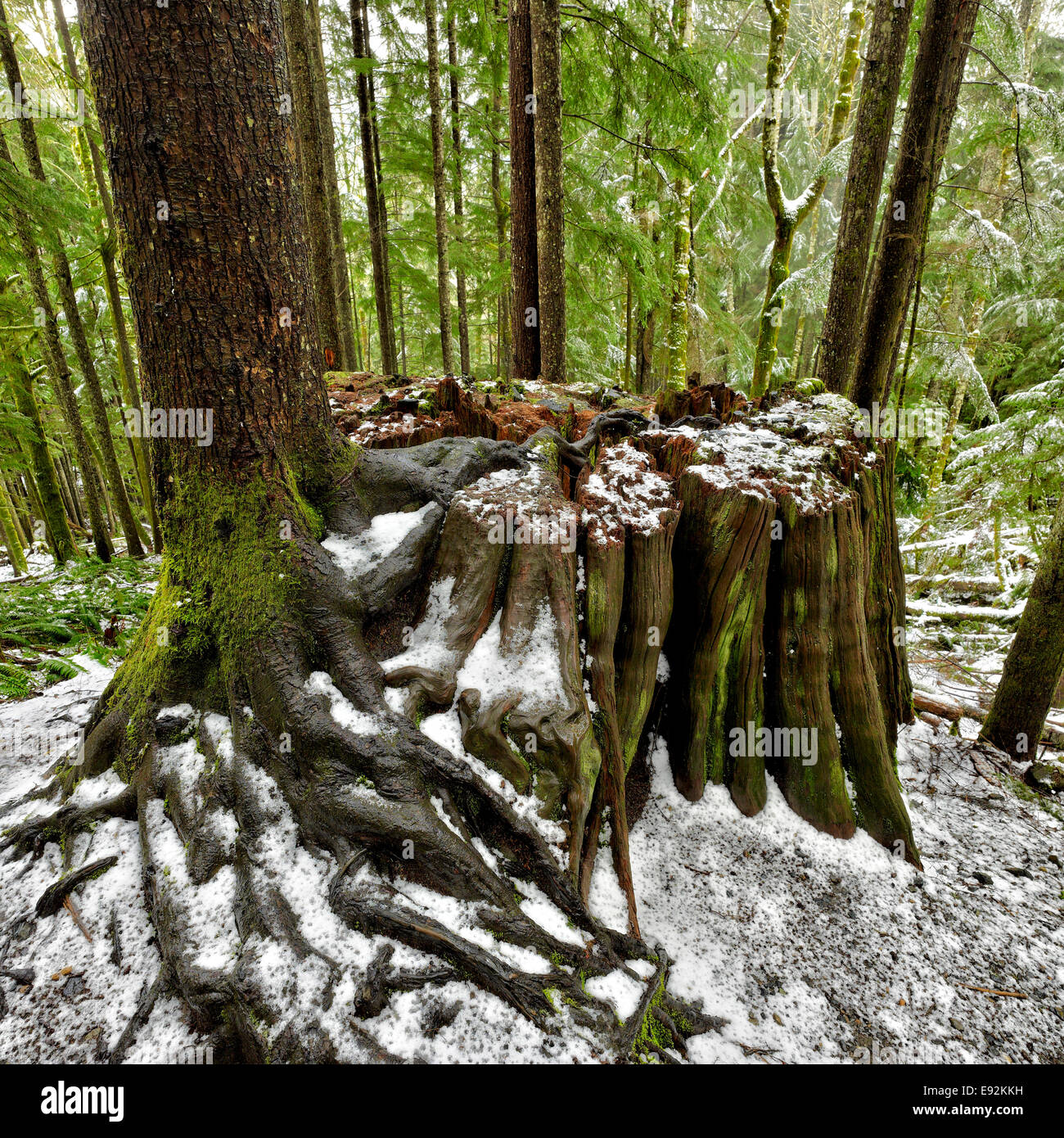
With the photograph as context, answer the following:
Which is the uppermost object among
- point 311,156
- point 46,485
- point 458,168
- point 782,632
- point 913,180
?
point 458,168

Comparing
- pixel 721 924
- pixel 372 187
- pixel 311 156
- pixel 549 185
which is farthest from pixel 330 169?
pixel 721 924

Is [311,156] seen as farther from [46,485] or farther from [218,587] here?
[46,485]

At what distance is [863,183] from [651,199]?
250 inches

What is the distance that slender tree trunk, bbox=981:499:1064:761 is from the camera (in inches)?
134

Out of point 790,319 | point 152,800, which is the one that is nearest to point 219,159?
point 152,800

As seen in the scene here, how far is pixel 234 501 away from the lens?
2.06 meters

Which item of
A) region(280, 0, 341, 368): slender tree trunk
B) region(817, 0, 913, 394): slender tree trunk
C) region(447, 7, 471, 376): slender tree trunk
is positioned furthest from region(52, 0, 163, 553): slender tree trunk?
region(817, 0, 913, 394): slender tree trunk

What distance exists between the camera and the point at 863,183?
443cm

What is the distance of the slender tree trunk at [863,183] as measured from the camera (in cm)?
414

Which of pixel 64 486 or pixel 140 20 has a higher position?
pixel 140 20

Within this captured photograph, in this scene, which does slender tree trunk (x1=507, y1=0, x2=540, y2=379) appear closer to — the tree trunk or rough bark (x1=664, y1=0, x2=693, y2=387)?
the tree trunk

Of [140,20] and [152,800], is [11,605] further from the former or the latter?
[140,20]

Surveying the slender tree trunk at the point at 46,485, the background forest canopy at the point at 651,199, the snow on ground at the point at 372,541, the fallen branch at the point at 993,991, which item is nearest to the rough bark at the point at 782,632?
the fallen branch at the point at 993,991

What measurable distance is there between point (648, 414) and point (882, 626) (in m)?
2.06
